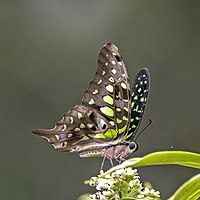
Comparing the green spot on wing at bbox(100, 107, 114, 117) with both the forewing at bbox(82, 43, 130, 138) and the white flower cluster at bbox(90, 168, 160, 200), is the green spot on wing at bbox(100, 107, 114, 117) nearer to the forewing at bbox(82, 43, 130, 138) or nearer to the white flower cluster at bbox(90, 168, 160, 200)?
the forewing at bbox(82, 43, 130, 138)

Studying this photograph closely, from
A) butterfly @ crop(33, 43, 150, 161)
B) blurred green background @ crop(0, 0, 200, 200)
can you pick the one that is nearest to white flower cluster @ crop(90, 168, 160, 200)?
butterfly @ crop(33, 43, 150, 161)

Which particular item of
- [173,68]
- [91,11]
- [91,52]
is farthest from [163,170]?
[91,11]

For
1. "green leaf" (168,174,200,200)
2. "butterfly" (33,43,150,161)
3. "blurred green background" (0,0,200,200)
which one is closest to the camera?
"green leaf" (168,174,200,200)

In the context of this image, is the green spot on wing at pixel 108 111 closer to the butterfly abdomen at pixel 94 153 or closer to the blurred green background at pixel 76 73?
the butterfly abdomen at pixel 94 153

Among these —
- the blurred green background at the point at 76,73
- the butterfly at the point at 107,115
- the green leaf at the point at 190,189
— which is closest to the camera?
the green leaf at the point at 190,189

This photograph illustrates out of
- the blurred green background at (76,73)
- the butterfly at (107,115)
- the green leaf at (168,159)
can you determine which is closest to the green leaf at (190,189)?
the green leaf at (168,159)

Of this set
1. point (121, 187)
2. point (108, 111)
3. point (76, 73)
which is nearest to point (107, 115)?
point (108, 111)
